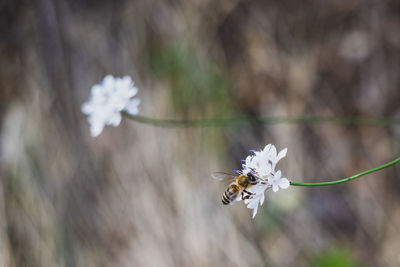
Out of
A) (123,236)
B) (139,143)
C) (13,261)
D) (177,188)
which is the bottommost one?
(13,261)

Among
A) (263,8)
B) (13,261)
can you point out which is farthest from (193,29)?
(13,261)

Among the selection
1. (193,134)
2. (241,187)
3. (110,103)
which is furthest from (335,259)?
(110,103)

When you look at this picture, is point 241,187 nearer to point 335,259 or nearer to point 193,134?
point 335,259

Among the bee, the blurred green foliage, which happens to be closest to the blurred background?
the blurred green foliage

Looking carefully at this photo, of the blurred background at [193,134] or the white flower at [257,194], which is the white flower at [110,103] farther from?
the blurred background at [193,134]

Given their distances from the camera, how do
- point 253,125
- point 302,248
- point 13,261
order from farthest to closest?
1. point 13,261
2. point 253,125
3. point 302,248

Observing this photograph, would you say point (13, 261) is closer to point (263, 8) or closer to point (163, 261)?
point (163, 261)

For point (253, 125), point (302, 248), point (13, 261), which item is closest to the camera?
point (302, 248)
